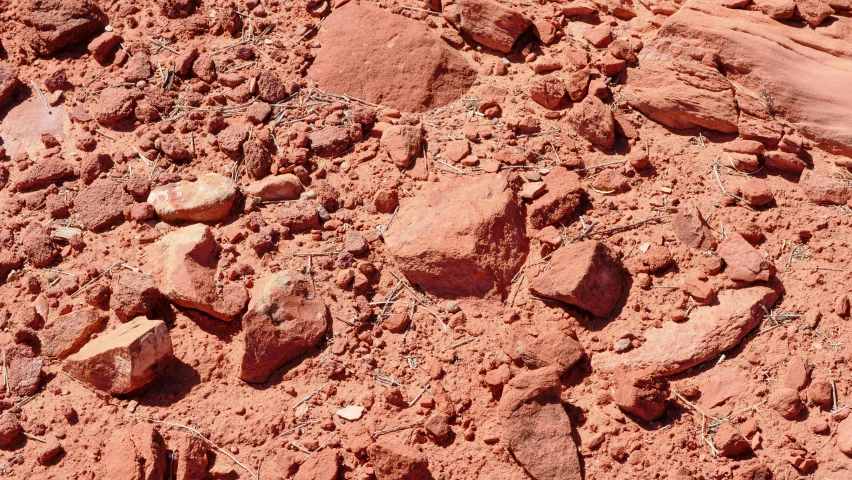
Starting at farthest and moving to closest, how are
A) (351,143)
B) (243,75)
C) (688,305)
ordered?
(243,75), (351,143), (688,305)

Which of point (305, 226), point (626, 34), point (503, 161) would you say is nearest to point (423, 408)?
point (305, 226)

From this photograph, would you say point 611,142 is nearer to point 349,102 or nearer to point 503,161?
point 503,161

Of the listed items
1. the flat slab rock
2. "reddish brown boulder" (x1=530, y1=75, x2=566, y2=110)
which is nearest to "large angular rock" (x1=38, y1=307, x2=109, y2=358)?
the flat slab rock

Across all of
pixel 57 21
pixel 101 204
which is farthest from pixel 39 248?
pixel 57 21

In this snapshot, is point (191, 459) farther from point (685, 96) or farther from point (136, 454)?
point (685, 96)

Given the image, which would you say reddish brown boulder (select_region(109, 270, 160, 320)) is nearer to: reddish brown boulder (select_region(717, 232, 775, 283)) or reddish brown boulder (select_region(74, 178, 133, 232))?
reddish brown boulder (select_region(74, 178, 133, 232))

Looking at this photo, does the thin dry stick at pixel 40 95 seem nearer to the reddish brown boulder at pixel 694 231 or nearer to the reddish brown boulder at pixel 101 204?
the reddish brown boulder at pixel 101 204

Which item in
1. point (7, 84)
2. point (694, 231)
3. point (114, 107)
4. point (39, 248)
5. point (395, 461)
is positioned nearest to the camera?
point (395, 461)

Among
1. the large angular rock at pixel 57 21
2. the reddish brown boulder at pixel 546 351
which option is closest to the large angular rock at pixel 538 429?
the reddish brown boulder at pixel 546 351
